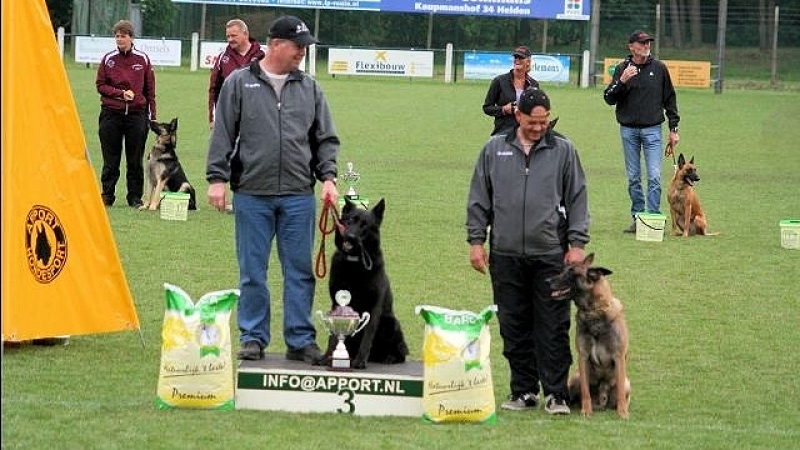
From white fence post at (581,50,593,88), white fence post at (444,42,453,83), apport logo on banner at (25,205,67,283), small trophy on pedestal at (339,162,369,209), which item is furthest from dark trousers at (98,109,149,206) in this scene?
white fence post at (581,50,593,88)

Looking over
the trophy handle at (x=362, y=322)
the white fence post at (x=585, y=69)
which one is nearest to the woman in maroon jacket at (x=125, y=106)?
the trophy handle at (x=362, y=322)

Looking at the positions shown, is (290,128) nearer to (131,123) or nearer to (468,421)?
(468,421)

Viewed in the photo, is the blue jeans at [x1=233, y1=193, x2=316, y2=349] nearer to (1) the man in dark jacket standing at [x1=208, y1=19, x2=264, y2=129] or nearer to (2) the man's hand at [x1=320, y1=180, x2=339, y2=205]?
(2) the man's hand at [x1=320, y1=180, x2=339, y2=205]

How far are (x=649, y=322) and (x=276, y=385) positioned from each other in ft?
13.3

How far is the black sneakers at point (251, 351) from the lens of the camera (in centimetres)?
768

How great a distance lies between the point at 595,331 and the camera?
7.50m

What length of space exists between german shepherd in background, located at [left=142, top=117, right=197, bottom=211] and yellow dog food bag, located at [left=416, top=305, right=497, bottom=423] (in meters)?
9.21

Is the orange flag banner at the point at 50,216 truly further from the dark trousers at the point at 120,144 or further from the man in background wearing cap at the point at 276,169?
the dark trousers at the point at 120,144

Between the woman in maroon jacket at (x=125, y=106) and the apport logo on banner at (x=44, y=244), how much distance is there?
24.0 ft

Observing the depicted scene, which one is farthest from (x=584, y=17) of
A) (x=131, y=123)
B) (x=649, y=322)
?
(x=649, y=322)

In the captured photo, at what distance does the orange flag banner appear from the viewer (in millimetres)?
8211

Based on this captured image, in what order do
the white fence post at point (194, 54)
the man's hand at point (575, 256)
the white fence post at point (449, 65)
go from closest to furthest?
the man's hand at point (575, 256)
the white fence post at point (194, 54)
the white fence post at point (449, 65)

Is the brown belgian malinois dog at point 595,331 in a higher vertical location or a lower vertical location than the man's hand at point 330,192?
lower

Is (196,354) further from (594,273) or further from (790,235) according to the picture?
(790,235)
